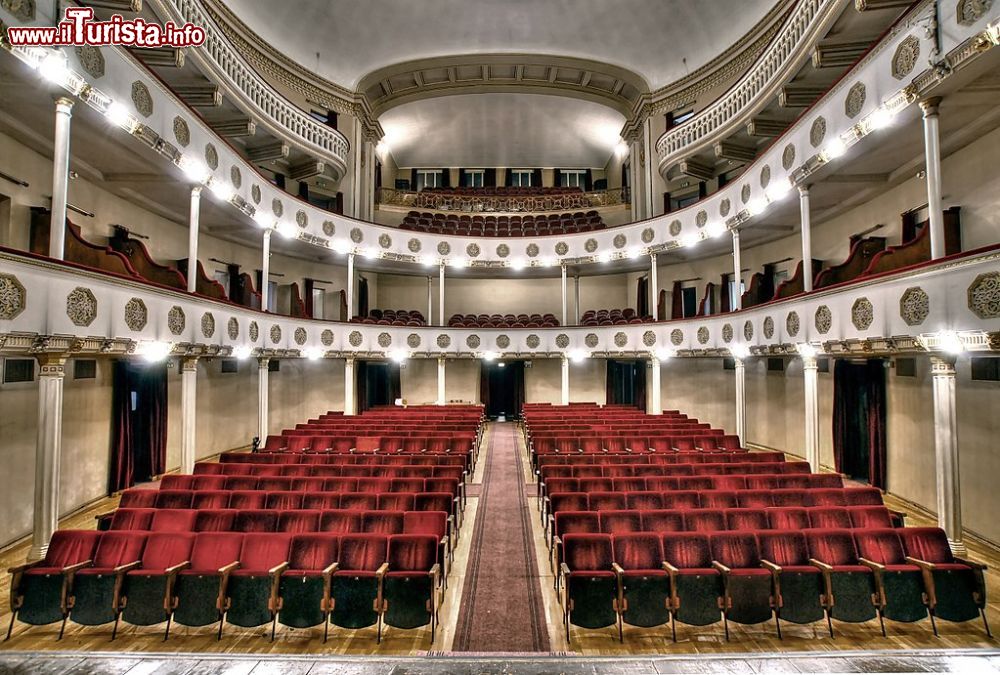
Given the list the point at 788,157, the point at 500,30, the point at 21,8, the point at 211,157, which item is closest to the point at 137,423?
the point at 211,157

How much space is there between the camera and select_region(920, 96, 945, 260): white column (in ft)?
19.7

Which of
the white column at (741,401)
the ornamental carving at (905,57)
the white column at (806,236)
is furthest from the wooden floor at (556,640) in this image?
the white column at (741,401)

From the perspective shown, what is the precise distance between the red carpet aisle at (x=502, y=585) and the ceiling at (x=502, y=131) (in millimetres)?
17884

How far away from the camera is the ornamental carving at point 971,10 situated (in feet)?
16.8

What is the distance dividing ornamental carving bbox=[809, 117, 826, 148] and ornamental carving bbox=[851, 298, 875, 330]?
2.85 meters

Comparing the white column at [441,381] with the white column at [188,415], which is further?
the white column at [441,381]

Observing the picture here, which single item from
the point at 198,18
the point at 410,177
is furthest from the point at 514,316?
the point at 198,18

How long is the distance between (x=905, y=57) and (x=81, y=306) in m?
10.7

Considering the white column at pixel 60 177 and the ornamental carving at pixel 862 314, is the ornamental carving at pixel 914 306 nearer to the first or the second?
the ornamental carving at pixel 862 314

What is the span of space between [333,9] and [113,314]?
14819mm

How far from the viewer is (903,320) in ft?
20.6

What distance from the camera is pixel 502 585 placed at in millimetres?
5598

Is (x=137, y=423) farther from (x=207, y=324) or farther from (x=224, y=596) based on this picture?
(x=224, y=596)

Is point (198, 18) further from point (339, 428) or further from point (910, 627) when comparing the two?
point (910, 627)
